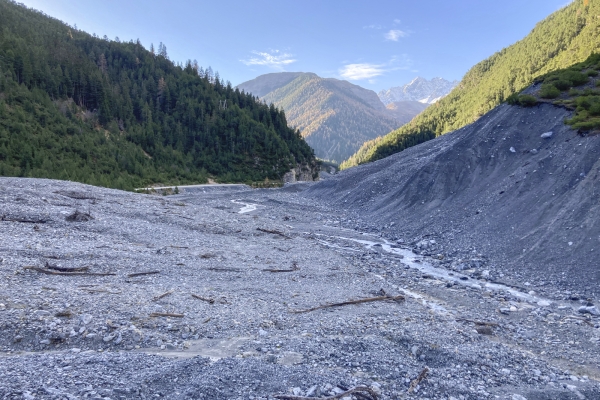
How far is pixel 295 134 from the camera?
4124 inches

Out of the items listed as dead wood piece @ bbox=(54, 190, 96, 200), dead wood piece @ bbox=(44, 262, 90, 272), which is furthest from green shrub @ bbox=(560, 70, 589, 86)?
dead wood piece @ bbox=(54, 190, 96, 200)

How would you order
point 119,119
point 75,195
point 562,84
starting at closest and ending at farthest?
point 75,195 → point 562,84 → point 119,119

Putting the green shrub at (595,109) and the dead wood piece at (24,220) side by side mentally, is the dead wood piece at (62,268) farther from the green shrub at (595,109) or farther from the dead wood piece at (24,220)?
the green shrub at (595,109)

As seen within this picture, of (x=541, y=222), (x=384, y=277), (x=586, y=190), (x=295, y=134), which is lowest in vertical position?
(x=384, y=277)

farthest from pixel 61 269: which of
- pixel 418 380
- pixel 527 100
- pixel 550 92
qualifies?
pixel 550 92

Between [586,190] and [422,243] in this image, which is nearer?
[586,190]

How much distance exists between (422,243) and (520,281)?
22.6 ft

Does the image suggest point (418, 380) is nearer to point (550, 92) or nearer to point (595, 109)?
point (595, 109)

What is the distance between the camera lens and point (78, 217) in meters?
17.9

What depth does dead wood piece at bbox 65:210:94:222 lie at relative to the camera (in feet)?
57.7

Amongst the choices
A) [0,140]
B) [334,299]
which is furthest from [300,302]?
[0,140]

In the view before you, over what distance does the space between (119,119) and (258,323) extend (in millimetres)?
80040

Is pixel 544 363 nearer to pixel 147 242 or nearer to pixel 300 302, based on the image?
pixel 300 302

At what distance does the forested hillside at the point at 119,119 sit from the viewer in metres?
48.8
